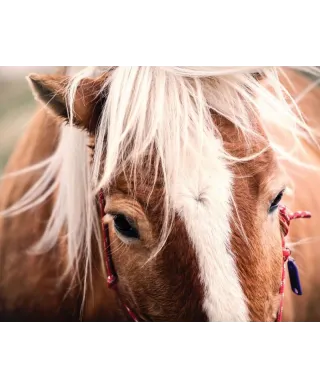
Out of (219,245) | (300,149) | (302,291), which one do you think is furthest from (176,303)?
(300,149)

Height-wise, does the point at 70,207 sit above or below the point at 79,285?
above

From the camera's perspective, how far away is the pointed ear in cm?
117

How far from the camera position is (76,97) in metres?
1.17

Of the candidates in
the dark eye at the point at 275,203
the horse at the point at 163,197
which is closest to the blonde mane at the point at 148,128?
the horse at the point at 163,197

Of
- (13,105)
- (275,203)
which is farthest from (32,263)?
(275,203)

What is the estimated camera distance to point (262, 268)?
110 centimetres

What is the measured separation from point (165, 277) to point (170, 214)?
151 millimetres

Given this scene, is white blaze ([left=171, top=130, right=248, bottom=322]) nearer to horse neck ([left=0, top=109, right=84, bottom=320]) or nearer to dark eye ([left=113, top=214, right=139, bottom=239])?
dark eye ([left=113, top=214, right=139, bottom=239])

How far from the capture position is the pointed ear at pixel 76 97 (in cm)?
117

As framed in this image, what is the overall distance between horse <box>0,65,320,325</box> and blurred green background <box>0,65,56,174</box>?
31mm

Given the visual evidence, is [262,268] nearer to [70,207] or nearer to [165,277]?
[165,277]

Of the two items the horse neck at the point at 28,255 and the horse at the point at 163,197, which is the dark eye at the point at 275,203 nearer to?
the horse at the point at 163,197

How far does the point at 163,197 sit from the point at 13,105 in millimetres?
523

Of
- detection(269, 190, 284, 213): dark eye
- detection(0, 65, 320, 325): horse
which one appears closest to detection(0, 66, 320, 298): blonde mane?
detection(0, 65, 320, 325): horse
